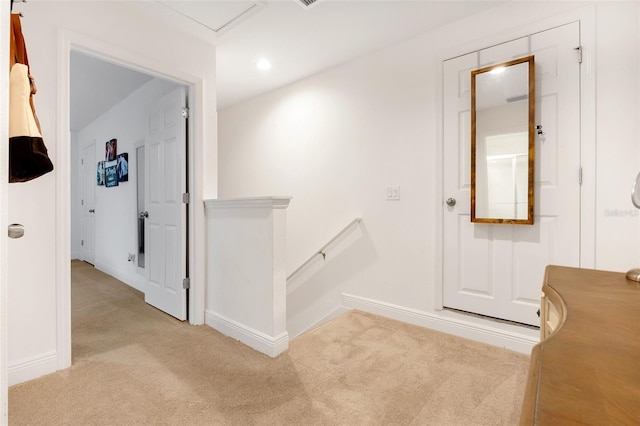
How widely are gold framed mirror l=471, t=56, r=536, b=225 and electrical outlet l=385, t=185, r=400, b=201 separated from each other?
59cm

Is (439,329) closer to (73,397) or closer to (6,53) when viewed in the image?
(73,397)

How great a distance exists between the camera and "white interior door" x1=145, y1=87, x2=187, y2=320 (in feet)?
8.18

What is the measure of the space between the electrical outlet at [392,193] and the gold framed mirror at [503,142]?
0.59 meters

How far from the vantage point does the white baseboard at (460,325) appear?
198 cm

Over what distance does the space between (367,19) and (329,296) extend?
2.36m

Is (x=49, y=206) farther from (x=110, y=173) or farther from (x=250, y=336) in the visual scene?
(x=110, y=173)

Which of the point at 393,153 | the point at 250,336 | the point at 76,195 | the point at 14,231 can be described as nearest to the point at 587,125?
the point at 393,153

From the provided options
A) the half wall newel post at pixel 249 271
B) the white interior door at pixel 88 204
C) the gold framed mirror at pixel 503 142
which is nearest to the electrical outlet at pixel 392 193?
the gold framed mirror at pixel 503 142

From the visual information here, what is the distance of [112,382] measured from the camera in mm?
1623

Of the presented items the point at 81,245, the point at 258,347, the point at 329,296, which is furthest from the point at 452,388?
the point at 81,245

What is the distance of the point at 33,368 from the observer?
1.66m

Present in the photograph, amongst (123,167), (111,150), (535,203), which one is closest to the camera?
(535,203)

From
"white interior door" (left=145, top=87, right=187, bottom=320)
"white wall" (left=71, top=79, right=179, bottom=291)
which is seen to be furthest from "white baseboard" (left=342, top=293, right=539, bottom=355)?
"white wall" (left=71, top=79, right=179, bottom=291)

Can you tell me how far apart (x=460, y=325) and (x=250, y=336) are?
4.95 feet
